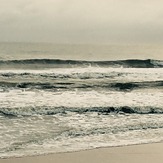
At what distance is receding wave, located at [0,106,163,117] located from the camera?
39.0 feet

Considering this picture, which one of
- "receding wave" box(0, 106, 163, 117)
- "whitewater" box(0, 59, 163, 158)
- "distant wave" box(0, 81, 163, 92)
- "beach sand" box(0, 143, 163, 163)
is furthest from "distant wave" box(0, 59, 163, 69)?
"beach sand" box(0, 143, 163, 163)

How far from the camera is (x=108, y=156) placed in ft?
24.5

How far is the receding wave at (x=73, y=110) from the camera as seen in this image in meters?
11.9

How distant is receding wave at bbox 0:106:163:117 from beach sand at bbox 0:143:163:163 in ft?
14.5

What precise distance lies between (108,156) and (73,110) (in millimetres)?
5207

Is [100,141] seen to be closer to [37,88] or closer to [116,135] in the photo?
[116,135]

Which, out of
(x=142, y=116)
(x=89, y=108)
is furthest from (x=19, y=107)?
(x=142, y=116)

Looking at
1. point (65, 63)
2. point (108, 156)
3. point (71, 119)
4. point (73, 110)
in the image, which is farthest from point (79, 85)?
point (65, 63)

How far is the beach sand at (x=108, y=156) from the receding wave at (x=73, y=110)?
441 centimetres

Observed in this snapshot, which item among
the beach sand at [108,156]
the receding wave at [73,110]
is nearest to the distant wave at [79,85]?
the receding wave at [73,110]

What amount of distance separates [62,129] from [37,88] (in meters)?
9.51

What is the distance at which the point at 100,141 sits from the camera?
8.61m

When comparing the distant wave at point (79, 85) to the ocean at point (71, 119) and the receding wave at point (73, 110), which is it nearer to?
the ocean at point (71, 119)

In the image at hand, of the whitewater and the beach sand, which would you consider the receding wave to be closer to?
the whitewater
